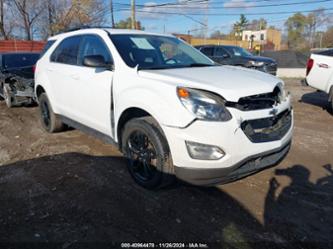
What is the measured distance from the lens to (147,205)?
130 inches

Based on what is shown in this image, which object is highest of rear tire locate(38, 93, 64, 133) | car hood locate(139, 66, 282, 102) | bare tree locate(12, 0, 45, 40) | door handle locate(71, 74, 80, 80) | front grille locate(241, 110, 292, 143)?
bare tree locate(12, 0, 45, 40)

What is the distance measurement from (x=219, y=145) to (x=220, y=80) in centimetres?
75

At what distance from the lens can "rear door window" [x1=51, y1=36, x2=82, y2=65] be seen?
476 centimetres

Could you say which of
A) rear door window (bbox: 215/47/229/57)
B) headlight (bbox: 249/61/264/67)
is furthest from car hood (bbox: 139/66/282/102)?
rear door window (bbox: 215/47/229/57)

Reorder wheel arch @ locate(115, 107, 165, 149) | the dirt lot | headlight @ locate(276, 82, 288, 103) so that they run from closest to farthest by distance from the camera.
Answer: the dirt lot → wheel arch @ locate(115, 107, 165, 149) → headlight @ locate(276, 82, 288, 103)

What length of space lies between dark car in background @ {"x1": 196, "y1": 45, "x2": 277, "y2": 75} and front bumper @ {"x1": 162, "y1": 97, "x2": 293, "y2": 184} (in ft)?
33.3

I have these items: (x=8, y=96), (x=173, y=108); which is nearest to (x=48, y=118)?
(x=8, y=96)

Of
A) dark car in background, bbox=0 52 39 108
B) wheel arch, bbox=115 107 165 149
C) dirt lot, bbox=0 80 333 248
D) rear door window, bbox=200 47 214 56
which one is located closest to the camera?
dirt lot, bbox=0 80 333 248

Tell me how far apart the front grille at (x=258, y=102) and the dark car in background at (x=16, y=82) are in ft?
21.1

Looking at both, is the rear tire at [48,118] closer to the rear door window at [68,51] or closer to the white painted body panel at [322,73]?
the rear door window at [68,51]

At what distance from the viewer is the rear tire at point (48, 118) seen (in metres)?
5.62

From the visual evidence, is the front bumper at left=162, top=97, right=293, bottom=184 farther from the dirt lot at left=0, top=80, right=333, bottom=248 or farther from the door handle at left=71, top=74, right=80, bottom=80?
the door handle at left=71, top=74, right=80, bottom=80

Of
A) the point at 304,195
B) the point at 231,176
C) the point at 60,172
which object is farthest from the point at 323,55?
the point at 60,172

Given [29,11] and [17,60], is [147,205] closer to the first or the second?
[17,60]
